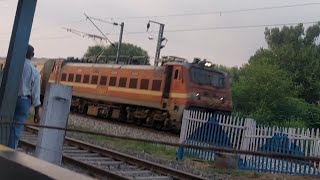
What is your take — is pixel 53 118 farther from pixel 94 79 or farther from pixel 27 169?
pixel 94 79

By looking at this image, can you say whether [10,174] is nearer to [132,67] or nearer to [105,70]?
[132,67]

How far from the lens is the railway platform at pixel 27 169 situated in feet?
9.37

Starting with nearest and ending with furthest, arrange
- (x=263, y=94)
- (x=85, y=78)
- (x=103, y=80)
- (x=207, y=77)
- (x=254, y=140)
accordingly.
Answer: (x=254, y=140) → (x=207, y=77) → (x=103, y=80) → (x=85, y=78) → (x=263, y=94)

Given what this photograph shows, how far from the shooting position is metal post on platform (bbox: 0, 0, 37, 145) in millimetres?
6391

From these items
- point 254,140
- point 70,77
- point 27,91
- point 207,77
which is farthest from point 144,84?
point 27,91

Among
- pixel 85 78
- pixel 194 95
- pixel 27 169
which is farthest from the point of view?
pixel 85 78

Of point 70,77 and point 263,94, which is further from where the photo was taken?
point 263,94

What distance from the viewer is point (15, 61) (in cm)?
650

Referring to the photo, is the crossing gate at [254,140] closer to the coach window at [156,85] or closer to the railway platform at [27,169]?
the coach window at [156,85]

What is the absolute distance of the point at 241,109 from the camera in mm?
37969

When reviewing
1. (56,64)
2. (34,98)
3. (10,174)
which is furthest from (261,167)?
(56,64)

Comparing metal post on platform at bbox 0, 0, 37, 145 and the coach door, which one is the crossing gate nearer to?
metal post on platform at bbox 0, 0, 37, 145

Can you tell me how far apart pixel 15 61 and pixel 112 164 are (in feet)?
11.8

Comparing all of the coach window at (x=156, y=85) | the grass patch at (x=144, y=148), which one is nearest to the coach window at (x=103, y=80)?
the coach window at (x=156, y=85)
